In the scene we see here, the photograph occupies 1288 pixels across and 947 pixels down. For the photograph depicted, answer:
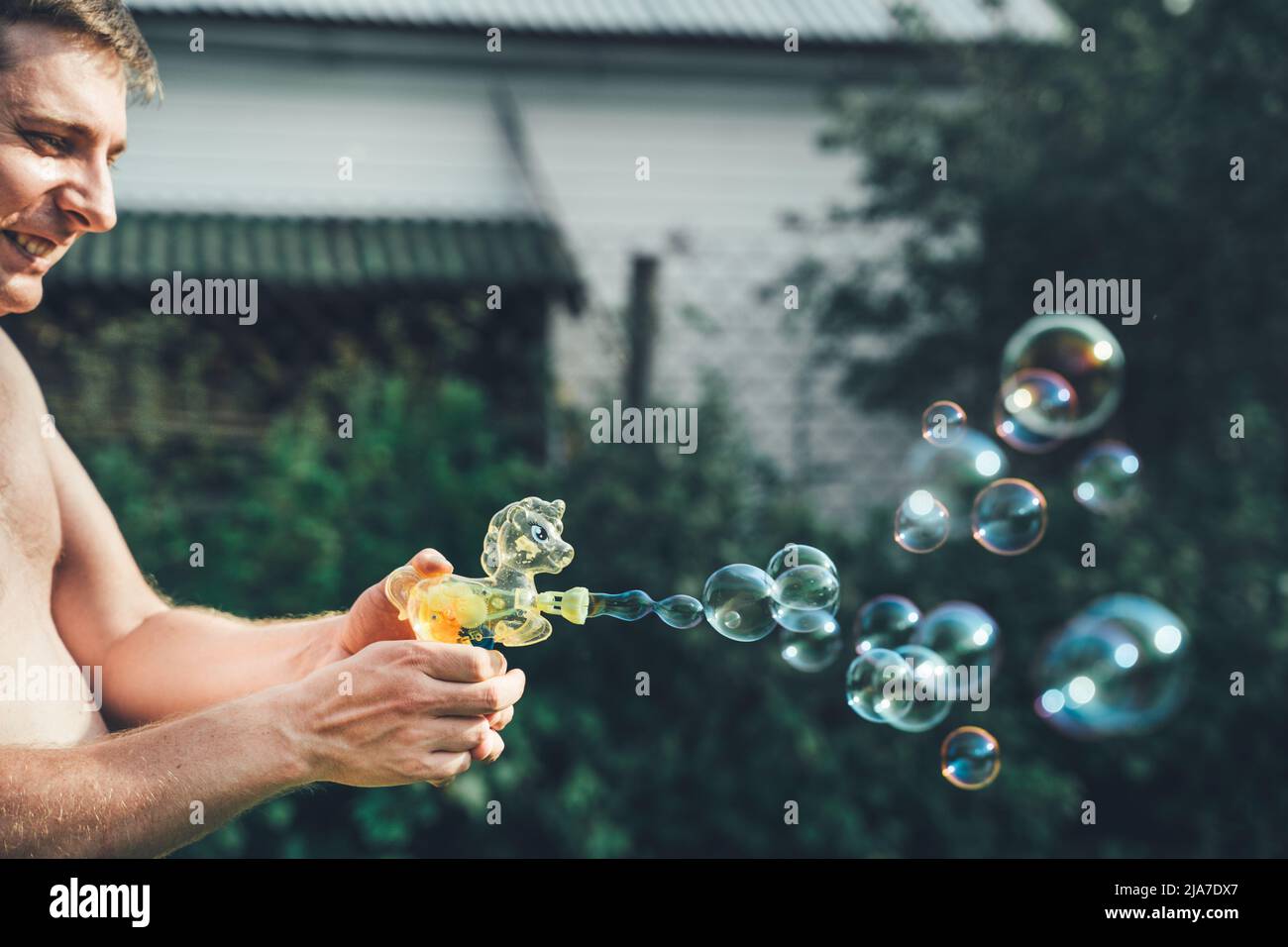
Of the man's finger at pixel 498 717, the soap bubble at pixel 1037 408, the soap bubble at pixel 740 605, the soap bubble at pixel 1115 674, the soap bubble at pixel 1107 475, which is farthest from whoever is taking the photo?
the soap bubble at pixel 1107 475

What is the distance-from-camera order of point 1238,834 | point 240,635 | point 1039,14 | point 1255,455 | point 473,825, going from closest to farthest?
point 240,635, point 473,825, point 1238,834, point 1255,455, point 1039,14

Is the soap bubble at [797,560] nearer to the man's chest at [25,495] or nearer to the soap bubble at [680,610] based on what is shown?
the soap bubble at [680,610]

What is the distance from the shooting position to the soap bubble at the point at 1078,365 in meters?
3.20

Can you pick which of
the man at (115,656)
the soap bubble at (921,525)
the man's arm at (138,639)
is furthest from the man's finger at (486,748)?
the soap bubble at (921,525)

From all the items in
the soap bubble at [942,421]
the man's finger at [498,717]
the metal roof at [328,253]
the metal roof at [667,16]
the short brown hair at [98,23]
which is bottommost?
the man's finger at [498,717]

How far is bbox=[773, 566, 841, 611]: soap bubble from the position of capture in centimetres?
221

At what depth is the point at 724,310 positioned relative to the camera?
601cm

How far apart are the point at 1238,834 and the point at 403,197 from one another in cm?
461

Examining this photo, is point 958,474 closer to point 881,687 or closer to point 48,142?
point 881,687

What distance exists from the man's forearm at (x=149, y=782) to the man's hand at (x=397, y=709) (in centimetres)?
4

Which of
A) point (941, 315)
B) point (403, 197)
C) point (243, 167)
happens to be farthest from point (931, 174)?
point (243, 167)

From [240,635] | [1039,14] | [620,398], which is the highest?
[1039,14]

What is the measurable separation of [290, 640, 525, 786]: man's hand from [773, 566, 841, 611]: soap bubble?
79 cm

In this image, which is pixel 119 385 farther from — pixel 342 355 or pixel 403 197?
pixel 403 197
